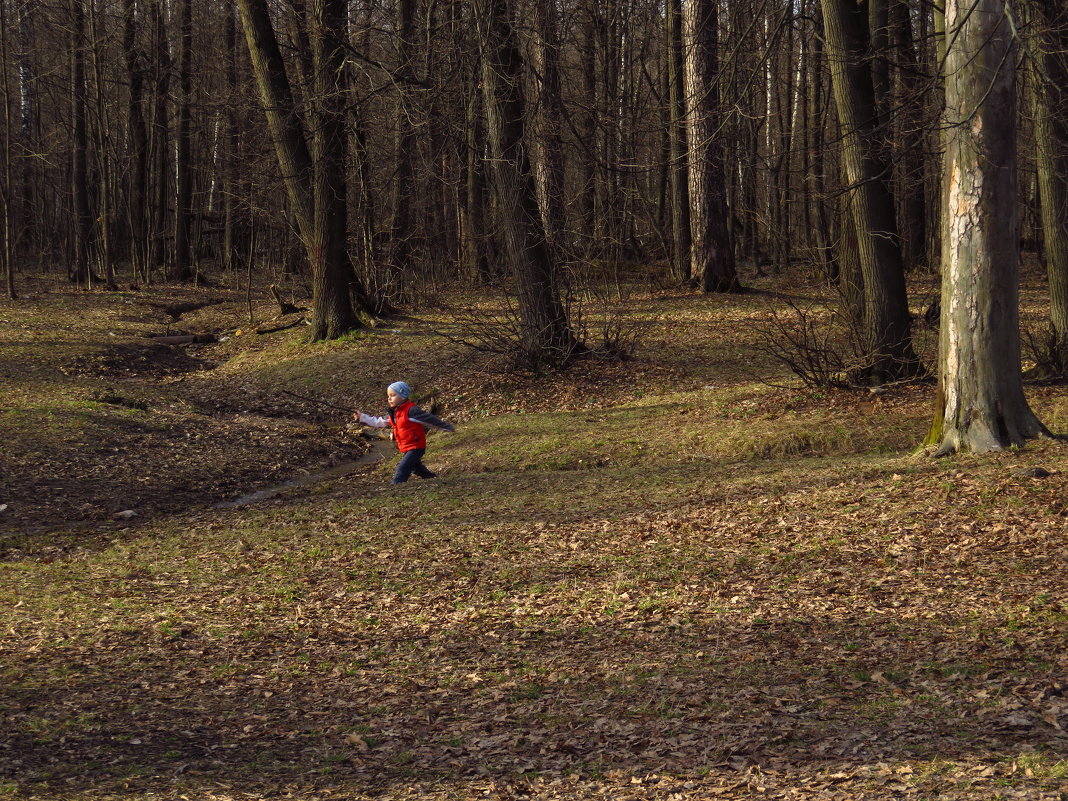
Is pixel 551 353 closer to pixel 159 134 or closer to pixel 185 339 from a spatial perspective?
pixel 185 339

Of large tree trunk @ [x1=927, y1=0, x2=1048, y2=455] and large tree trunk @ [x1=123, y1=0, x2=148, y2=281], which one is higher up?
large tree trunk @ [x1=123, y1=0, x2=148, y2=281]

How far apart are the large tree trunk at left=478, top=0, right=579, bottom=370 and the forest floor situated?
2528 mm

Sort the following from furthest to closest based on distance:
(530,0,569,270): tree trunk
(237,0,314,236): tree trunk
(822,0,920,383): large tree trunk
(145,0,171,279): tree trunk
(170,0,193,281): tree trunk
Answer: (170,0,193,281): tree trunk → (145,0,171,279): tree trunk → (237,0,314,236): tree trunk → (530,0,569,270): tree trunk → (822,0,920,383): large tree trunk

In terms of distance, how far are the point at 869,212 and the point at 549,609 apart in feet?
26.7

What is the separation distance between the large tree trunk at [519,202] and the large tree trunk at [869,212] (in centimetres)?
509

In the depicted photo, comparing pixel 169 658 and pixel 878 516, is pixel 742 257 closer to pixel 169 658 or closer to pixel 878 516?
pixel 878 516

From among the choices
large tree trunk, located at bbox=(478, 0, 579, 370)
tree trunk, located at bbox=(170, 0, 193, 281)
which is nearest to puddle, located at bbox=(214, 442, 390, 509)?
large tree trunk, located at bbox=(478, 0, 579, 370)

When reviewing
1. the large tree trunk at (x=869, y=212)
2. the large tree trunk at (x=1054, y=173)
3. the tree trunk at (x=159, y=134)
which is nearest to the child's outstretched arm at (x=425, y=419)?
the large tree trunk at (x=869, y=212)

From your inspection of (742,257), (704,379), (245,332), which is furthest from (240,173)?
(704,379)

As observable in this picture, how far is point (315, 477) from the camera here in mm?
12992

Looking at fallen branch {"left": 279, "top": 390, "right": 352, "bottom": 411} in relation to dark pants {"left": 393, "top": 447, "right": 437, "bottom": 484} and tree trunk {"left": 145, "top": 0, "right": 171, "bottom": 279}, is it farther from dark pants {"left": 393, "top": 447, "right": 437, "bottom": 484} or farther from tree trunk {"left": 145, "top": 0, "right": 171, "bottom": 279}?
tree trunk {"left": 145, "top": 0, "right": 171, "bottom": 279}

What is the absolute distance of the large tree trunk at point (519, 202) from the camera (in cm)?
1611

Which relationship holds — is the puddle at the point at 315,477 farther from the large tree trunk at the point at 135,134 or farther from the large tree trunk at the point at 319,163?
the large tree trunk at the point at 135,134

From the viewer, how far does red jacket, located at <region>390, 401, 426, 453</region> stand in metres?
11.4
